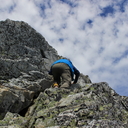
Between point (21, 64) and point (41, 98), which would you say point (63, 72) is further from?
point (21, 64)

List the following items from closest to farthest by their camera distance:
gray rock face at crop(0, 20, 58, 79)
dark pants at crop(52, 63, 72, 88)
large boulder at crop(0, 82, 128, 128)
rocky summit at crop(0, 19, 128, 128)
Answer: large boulder at crop(0, 82, 128, 128)
rocky summit at crop(0, 19, 128, 128)
dark pants at crop(52, 63, 72, 88)
gray rock face at crop(0, 20, 58, 79)

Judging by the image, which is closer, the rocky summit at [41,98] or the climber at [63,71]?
the rocky summit at [41,98]

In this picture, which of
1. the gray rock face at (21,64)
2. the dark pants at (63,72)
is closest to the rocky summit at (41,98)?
the gray rock face at (21,64)

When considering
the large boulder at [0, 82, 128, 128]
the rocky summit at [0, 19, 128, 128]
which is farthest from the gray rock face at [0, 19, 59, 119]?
the large boulder at [0, 82, 128, 128]

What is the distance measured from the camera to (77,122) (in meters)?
6.33

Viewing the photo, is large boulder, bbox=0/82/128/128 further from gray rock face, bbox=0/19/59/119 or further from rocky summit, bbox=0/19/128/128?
gray rock face, bbox=0/19/59/119

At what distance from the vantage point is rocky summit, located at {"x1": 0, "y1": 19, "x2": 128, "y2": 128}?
6578mm

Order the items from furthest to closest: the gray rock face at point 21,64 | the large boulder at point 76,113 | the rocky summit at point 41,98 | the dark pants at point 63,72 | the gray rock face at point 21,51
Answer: the gray rock face at point 21,51 → the dark pants at point 63,72 → the gray rock face at point 21,64 → the rocky summit at point 41,98 → the large boulder at point 76,113

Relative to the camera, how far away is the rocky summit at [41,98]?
6.58 m

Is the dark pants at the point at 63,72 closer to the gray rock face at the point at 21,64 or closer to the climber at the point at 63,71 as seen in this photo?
the climber at the point at 63,71

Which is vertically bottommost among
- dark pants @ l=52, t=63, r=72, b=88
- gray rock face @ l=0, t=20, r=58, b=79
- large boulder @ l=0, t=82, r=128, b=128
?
large boulder @ l=0, t=82, r=128, b=128

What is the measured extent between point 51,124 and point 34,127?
30.3 inches

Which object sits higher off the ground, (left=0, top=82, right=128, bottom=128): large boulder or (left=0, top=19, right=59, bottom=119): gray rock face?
(left=0, top=19, right=59, bottom=119): gray rock face

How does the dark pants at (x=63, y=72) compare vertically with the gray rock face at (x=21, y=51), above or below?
below
